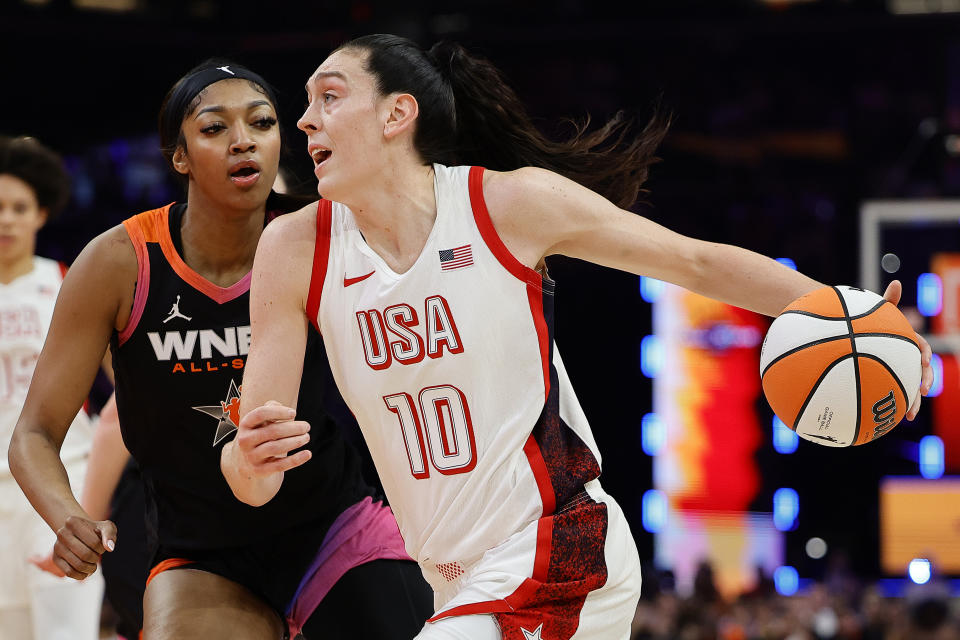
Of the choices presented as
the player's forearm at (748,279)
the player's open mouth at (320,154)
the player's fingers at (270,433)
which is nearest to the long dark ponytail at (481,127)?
the player's open mouth at (320,154)

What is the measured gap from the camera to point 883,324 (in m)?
2.59

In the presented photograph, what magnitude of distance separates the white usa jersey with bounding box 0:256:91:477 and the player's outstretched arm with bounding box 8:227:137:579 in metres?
1.72

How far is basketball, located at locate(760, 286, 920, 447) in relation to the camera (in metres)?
2.56

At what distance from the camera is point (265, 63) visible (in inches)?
464

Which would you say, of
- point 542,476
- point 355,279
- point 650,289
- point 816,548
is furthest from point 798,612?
Result: point 355,279

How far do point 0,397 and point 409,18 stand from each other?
6430 mm

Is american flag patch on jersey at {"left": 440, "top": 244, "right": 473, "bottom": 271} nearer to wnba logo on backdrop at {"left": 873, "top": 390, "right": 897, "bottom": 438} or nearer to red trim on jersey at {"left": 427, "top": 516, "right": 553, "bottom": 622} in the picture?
red trim on jersey at {"left": 427, "top": 516, "right": 553, "bottom": 622}

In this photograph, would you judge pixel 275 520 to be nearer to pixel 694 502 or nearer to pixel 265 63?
pixel 694 502

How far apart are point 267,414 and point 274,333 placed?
1.06 ft

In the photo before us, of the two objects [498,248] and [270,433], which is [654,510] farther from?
[270,433]

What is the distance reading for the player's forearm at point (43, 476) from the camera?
2.90m

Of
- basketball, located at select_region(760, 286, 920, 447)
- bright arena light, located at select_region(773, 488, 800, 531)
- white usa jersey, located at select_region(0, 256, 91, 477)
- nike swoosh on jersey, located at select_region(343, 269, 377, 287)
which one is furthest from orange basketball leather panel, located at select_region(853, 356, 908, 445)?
bright arena light, located at select_region(773, 488, 800, 531)

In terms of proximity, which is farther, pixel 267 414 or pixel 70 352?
pixel 70 352

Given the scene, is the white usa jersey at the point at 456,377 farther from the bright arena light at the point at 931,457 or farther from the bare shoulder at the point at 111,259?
the bright arena light at the point at 931,457
